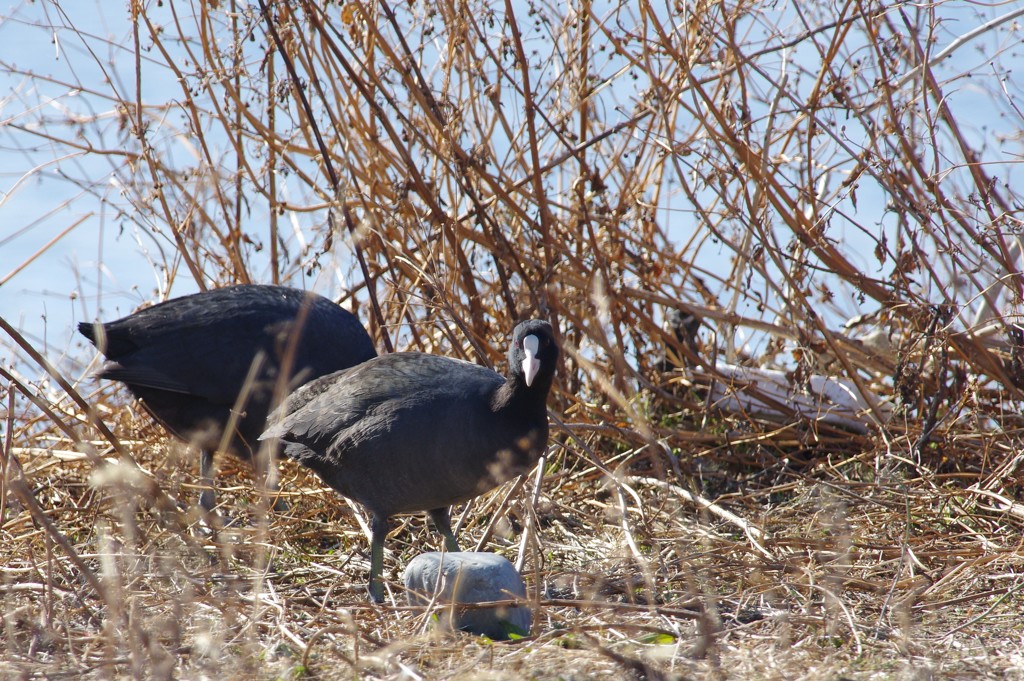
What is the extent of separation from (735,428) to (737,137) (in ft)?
4.66

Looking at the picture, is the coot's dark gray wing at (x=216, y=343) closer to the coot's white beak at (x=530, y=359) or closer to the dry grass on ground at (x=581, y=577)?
the dry grass on ground at (x=581, y=577)

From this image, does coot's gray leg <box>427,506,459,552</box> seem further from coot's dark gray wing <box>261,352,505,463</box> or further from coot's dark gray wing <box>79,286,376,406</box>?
coot's dark gray wing <box>79,286,376,406</box>

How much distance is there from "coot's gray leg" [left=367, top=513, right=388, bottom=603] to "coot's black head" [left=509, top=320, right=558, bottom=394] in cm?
68

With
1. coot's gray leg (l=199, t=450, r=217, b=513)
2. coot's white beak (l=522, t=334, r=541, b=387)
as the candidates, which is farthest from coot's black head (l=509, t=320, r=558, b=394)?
coot's gray leg (l=199, t=450, r=217, b=513)

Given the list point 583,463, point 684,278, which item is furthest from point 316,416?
point 684,278

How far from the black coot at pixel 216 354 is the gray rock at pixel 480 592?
4.36ft

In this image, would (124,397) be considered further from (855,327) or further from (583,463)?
(855,327)

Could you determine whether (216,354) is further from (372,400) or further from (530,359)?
(530,359)

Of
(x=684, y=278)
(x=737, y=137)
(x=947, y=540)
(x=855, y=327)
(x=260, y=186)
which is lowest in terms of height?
(x=947, y=540)

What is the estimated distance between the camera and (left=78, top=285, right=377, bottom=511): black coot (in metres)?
4.20

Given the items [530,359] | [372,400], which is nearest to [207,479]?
[372,400]

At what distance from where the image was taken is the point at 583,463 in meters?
4.80

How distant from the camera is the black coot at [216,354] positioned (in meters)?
4.20

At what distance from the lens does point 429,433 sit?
3410 millimetres
